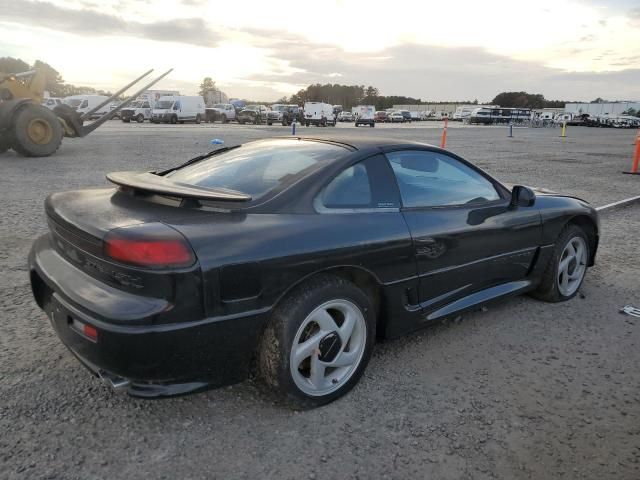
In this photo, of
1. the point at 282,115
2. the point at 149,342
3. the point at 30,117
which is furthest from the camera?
the point at 282,115

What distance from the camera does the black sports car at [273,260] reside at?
2266 mm

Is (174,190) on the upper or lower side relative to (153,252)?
upper

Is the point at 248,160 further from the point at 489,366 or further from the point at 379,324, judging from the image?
the point at 489,366

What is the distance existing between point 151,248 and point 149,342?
400mm

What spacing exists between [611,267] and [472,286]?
264 centimetres

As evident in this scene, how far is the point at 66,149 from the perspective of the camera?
49.8ft

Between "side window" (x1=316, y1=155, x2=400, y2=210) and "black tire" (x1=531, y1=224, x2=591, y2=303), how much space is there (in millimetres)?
1790

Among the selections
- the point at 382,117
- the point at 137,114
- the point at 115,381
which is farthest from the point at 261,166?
the point at 382,117

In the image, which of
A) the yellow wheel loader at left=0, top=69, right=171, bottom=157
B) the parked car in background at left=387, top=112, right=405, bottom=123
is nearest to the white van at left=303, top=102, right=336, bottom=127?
the parked car in background at left=387, top=112, right=405, bottom=123

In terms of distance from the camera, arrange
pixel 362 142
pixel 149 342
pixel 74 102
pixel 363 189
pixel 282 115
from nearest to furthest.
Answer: pixel 149 342
pixel 363 189
pixel 362 142
pixel 74 102
pixel 282 115

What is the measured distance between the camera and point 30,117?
Result: 40.4ft

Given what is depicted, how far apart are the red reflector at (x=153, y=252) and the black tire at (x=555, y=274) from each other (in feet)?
10.1

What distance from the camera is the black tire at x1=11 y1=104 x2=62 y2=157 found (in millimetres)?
12188

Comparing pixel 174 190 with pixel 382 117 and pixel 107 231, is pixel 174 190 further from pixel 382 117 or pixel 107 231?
pixel 382 117
